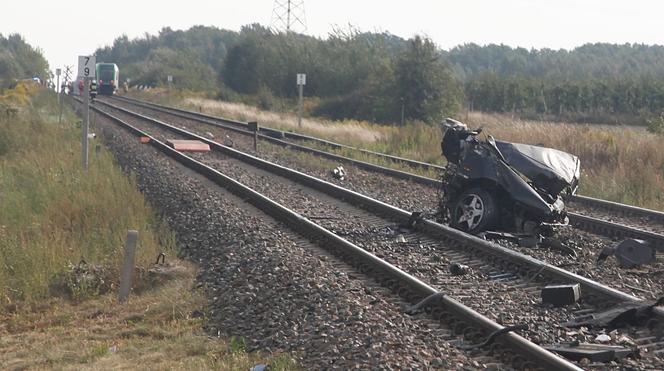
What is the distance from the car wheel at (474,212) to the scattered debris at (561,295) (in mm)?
3898

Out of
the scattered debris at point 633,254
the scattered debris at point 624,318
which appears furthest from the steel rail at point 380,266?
the scattered debris at point 633,254

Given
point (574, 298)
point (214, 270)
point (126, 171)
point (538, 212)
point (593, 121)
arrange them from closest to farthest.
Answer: point (574, 298), point (214, 270), point (538, 212), point (126, 171), point (593, 121)

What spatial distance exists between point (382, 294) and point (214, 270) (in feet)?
8.23

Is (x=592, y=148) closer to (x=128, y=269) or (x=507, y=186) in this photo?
(x=507, y=186)

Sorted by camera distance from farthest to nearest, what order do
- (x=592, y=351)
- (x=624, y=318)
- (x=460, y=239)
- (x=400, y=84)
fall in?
1. (x=400, y=84)
2. (x=460, y=239)
3. (x=624, y=318)
4. (x=592, y=351)

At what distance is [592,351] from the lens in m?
6.49

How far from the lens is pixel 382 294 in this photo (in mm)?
8734

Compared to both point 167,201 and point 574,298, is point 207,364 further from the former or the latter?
point 167,201

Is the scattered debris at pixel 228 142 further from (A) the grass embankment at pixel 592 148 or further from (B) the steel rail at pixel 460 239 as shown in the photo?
(B) the steel rail at pixel 460 239

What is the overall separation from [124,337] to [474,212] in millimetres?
5728

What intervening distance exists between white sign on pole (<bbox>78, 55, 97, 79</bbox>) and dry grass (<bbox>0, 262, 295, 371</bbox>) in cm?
908

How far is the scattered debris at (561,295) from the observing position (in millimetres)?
8234

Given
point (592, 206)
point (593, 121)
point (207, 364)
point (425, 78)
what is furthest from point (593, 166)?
point (593, 121)

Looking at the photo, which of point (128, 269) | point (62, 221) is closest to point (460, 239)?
point (128, 269)
